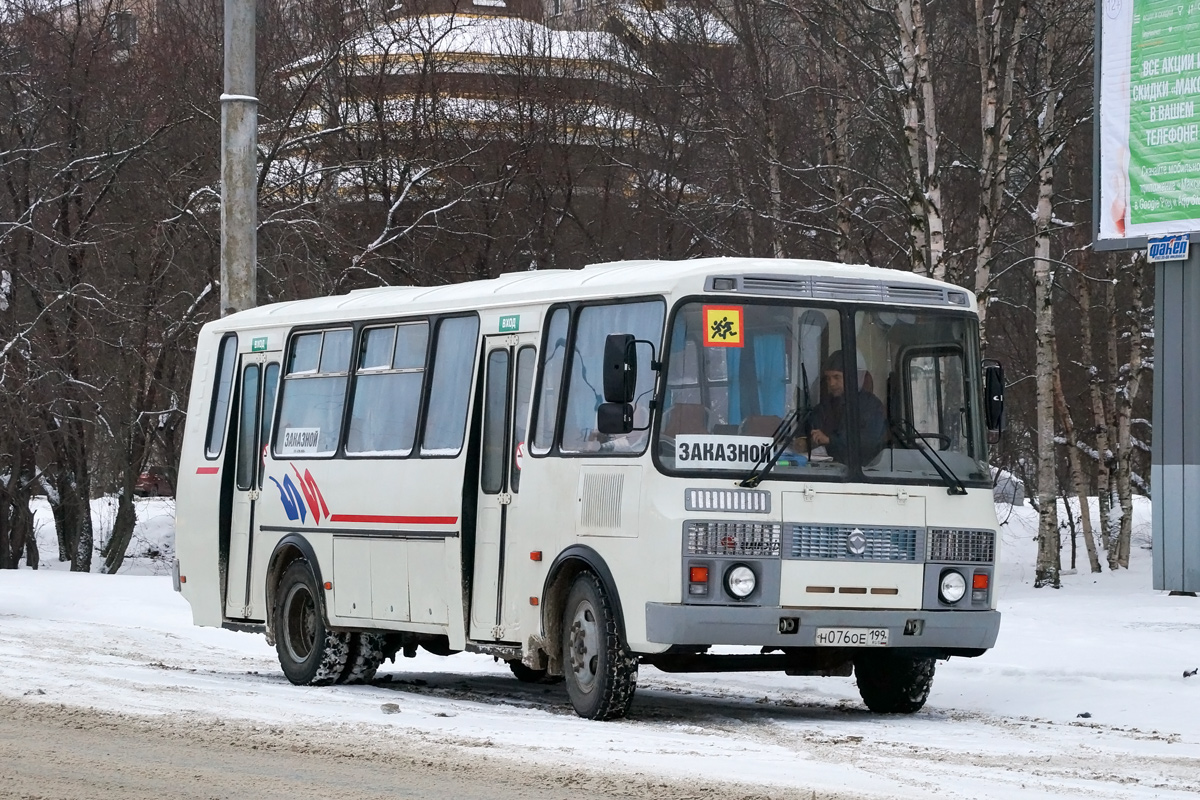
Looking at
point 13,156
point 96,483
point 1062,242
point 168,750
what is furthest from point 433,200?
point 168,750

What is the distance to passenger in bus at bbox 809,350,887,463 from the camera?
11375mm

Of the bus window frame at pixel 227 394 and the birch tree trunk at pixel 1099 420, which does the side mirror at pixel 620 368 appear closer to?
the bus window frame at pixel 227 394

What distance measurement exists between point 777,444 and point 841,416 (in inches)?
18.5

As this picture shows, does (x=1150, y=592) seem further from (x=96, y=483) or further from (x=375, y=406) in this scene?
(x=96, y=483)

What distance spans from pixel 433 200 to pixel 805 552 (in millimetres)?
20160

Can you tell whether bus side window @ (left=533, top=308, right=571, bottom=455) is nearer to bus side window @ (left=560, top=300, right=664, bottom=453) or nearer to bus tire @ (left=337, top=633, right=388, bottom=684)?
bus side window @ (left=560, top=300, right=664, bottom=453)

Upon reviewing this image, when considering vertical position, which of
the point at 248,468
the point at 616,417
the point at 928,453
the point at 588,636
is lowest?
the point at 588,636

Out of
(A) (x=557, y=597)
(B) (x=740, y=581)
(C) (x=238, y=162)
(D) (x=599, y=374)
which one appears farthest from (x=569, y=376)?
(C) (x=238, y=162)

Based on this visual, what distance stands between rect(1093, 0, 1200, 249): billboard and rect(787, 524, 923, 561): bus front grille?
10.2 metres

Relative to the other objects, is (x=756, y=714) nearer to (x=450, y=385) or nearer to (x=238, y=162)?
(x=450, y=385)

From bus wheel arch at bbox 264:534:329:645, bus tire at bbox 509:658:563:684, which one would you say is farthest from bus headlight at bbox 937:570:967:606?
bus wheel arch at bbox 264:534:329:645

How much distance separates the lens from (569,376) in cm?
1210

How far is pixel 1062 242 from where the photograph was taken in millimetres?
35875

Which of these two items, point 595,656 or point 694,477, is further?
point 595,656
